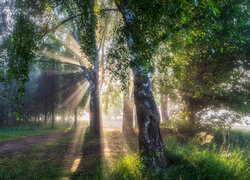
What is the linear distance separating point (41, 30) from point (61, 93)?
19.3m

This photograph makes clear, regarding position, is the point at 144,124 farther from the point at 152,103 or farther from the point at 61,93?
the point at 61,93

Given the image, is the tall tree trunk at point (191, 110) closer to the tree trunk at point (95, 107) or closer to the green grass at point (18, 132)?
the tree trunk at point (95, 107)

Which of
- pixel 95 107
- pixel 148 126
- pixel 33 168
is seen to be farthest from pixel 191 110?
pixel 33 168

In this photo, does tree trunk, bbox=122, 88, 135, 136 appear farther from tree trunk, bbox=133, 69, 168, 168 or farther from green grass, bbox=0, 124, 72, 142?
green grass, bbox=0, 124, 72, 142

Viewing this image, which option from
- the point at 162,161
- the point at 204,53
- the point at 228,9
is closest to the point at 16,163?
the point at 162,161

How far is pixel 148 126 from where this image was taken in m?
5.03

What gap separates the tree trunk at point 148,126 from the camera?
185 inches

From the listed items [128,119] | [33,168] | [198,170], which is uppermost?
[128,119]

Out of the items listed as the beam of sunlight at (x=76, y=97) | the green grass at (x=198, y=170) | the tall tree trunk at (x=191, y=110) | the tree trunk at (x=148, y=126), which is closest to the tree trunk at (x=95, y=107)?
the tall tree trunk at (x=191, y=110)

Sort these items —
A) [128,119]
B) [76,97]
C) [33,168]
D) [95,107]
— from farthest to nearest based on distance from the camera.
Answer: [76,97]
[95,107]
[128,119]
[33,168]

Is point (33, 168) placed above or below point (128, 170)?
below

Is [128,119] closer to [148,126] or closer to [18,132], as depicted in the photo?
[148,126]

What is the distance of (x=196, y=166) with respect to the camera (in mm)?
4230

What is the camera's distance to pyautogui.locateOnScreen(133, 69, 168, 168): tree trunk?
4691mm
